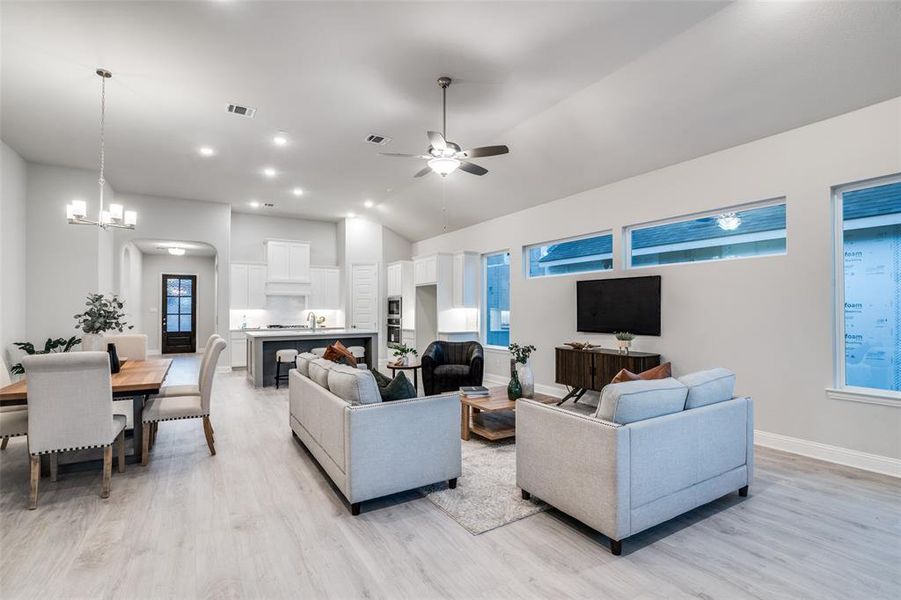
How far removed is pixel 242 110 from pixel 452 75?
2.31 m

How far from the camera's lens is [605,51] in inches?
137

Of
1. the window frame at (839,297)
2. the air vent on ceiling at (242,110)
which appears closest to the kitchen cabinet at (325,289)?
the air vent on ceiling at (242,110)

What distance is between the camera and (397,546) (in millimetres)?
2297

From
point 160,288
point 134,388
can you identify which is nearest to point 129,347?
point 134,388

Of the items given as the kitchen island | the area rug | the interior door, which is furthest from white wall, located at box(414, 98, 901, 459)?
the interior door

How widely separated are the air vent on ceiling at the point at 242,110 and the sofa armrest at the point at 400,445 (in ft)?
11.7

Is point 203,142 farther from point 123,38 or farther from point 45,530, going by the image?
point 45,530

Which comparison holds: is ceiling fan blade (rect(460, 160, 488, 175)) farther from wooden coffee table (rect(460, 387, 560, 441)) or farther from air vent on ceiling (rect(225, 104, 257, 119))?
air vent on ceiling (rect(225, 104, 257, 119))

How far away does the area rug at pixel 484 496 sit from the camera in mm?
2570

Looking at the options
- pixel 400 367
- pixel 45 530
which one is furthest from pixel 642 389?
pixel 400 367

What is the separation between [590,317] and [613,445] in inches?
142

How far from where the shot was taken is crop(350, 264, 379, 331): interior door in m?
9.71

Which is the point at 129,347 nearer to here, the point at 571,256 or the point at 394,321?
the point at 394,321

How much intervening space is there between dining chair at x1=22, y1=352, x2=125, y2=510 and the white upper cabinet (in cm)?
655
